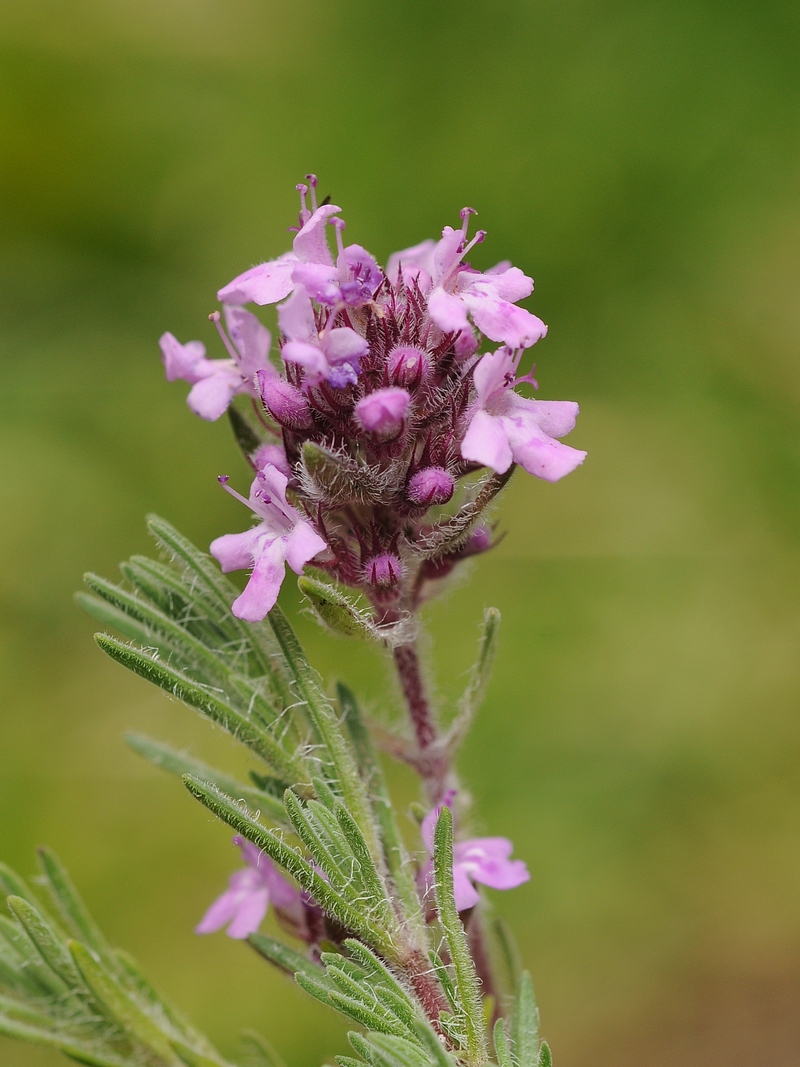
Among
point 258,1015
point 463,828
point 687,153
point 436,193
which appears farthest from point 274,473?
point 687,153

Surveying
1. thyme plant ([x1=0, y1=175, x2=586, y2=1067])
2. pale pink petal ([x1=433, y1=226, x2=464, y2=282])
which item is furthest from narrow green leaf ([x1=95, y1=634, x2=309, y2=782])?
pale pink petal ([x1=433, y1=226, x2=464, y2=282])

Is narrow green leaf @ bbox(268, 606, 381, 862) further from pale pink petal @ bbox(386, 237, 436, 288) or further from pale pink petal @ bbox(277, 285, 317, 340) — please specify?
pale pink petal @ bbox(386, 237, 436, 288)

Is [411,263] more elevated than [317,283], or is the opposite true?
[411,263]

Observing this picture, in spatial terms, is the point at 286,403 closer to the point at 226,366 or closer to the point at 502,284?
the point at 226,366

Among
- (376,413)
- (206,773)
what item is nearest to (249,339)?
(376,413)

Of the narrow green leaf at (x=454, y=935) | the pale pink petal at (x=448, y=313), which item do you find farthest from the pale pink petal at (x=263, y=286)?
the narrow green leaf at (x=454, y=935)

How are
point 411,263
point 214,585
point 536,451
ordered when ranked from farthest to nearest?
1. point 411,263
2. point 214,585
3. point 536,451

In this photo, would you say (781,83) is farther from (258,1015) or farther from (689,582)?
(258,1015)
